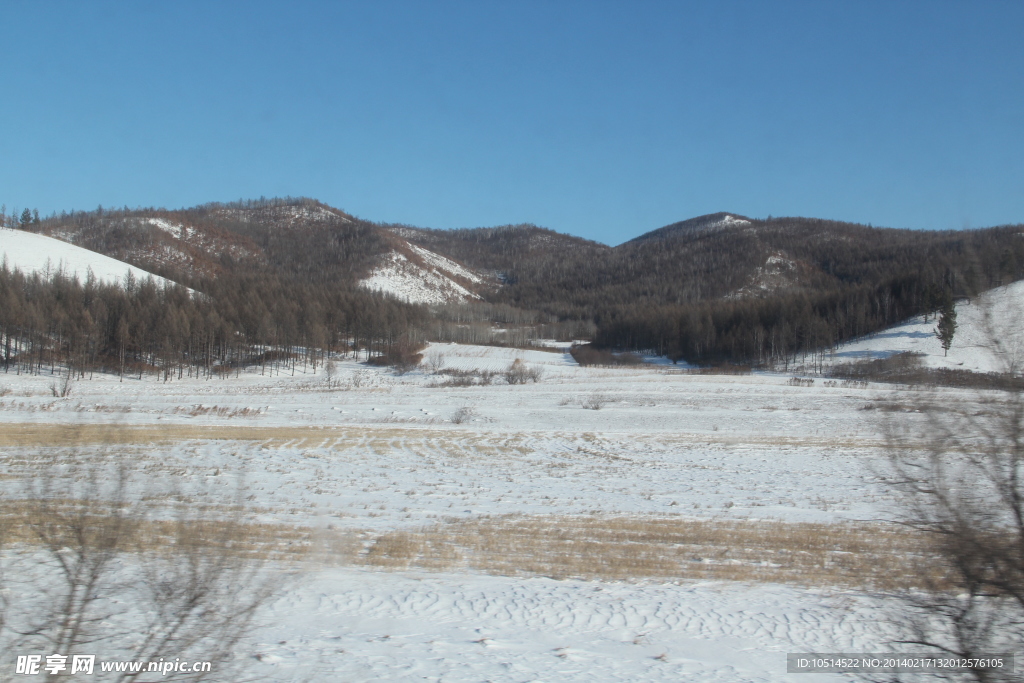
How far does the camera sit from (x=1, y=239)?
123 metres

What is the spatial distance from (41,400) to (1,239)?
113020mm

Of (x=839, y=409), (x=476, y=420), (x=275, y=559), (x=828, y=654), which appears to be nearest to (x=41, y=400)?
(x=476, y=420)

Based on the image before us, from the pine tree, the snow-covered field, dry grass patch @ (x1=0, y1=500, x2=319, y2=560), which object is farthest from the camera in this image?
the pine tree

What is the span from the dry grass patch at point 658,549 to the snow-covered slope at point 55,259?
115 m

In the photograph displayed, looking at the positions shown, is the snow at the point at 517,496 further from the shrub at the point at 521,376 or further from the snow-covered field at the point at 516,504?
the shrub at the point at 521,376

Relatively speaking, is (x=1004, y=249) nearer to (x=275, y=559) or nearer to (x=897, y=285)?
(x=275, y=559)

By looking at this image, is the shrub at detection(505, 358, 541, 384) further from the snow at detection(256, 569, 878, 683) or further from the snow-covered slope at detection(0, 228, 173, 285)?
the snow-covered slope at detection(0, 228, 173, 285)

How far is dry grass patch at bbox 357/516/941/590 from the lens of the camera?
10.1 meters

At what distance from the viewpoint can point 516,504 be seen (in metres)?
15.4

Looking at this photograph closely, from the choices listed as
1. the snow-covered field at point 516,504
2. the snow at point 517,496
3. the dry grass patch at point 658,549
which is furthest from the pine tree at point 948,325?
the dry grass patch at point 658,549

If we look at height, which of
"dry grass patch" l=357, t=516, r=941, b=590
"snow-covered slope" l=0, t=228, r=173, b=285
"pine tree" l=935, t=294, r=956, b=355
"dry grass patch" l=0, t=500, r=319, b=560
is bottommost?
"dry grass patch" l=357, t=516, r=941, b=590

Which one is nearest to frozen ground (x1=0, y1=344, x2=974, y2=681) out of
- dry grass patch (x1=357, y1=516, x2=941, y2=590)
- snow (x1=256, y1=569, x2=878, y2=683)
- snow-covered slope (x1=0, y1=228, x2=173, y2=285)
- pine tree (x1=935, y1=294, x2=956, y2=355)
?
snow (x1=256, y1=569, x2=878, y2=683)

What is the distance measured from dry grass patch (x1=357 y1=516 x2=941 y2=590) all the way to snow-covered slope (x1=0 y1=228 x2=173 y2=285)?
115 metres

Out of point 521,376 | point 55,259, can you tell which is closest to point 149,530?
point 521,376
